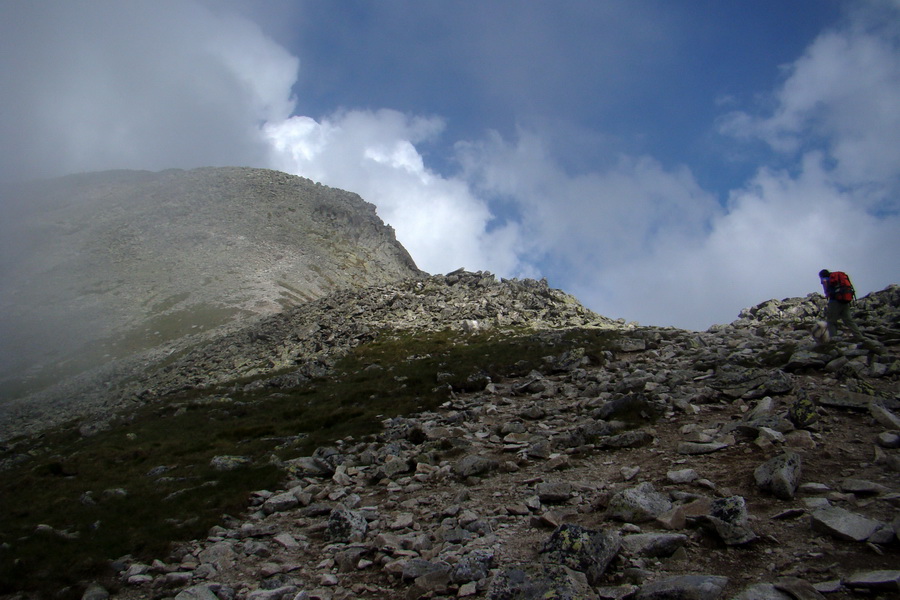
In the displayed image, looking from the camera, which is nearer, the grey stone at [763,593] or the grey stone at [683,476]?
the grey stone at [763,593]

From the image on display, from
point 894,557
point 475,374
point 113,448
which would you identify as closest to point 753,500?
point 894,557

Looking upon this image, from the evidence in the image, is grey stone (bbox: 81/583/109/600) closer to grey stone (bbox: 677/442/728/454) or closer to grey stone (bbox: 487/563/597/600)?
grey stone (bbox: 487/563/597/600)

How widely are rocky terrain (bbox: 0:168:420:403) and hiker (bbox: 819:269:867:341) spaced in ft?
227

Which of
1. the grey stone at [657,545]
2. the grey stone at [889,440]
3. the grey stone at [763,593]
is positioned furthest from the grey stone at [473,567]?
the grey stone at [889,440]

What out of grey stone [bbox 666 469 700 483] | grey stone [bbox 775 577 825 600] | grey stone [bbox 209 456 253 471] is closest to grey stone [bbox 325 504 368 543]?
grey stone [bbox 666 469 700 483]

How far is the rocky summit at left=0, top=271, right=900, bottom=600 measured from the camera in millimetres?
6762

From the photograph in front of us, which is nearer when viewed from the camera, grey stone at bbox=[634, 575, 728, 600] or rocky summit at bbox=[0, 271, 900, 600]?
grey stone at bbox=[634, 575, 728, 600]

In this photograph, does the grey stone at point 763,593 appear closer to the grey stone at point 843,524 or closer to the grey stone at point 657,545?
the grey stone at point 657,545

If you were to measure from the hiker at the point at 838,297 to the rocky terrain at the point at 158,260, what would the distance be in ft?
227

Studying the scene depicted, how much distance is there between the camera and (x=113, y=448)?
81.3 feet

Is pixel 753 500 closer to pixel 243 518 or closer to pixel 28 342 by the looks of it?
pixel 243 518

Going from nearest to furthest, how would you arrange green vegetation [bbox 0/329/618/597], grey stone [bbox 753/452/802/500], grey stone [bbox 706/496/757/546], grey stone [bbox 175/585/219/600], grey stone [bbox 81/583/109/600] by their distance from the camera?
1. grey stone [bbox 706/496/757/546]
2. grey stone [bbox 753/452/802/500]
3. grey stone [bbox 175/585/219/600]
4. grey stone [bbox 81/583/109/600]
5. green vegetation [bbox 0/329/618/597]

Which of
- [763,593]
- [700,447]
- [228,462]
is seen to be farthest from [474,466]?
[228,462]

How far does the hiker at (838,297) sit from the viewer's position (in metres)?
18.5
